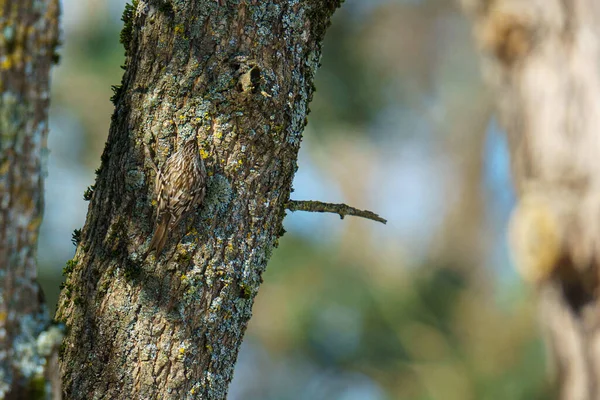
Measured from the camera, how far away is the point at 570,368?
10.6 feet

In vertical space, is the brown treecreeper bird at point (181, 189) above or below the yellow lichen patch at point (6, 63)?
above

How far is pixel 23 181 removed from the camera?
1281mm

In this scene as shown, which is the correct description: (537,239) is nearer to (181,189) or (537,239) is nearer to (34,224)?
(181,189)

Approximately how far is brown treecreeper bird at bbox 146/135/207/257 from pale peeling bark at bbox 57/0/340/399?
0.02 meters

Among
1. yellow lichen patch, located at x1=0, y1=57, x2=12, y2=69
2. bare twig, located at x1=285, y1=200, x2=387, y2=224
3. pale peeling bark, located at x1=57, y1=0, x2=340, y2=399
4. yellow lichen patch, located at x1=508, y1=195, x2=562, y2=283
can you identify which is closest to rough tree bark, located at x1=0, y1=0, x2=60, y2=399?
yellow lichen patch, located at x1=0, y1=57, x2=12, y2=69

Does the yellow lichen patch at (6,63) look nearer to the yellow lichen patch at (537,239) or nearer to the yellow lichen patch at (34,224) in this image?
the yellow lichen patch at (34,224)

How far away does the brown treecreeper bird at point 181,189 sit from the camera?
1.77 m

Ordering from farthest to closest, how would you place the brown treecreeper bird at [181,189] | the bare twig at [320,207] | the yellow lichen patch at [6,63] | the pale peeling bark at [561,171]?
the pale peeling bark at [561,171] < the bare twig at [320,207] < the brown treecreeper bird at [181,189] < the yellow lichen patch at [6,63]

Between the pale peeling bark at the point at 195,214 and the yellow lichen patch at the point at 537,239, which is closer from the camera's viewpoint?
the pale peeling bark at the point at 195,214

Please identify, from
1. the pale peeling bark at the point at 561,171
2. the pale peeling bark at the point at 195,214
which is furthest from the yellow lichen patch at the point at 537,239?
the pale peeling bark at the point at 195,214

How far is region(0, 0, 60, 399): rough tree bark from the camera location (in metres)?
1.25

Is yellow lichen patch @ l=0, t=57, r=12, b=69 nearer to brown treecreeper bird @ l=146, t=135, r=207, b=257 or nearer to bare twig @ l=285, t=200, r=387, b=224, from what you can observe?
brown treecreeper bird @ l=146, t=135, r=207, b=257

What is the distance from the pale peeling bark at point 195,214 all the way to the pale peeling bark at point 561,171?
167cm

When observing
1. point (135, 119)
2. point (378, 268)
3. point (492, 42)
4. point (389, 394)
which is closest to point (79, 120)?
point (378, 268)
